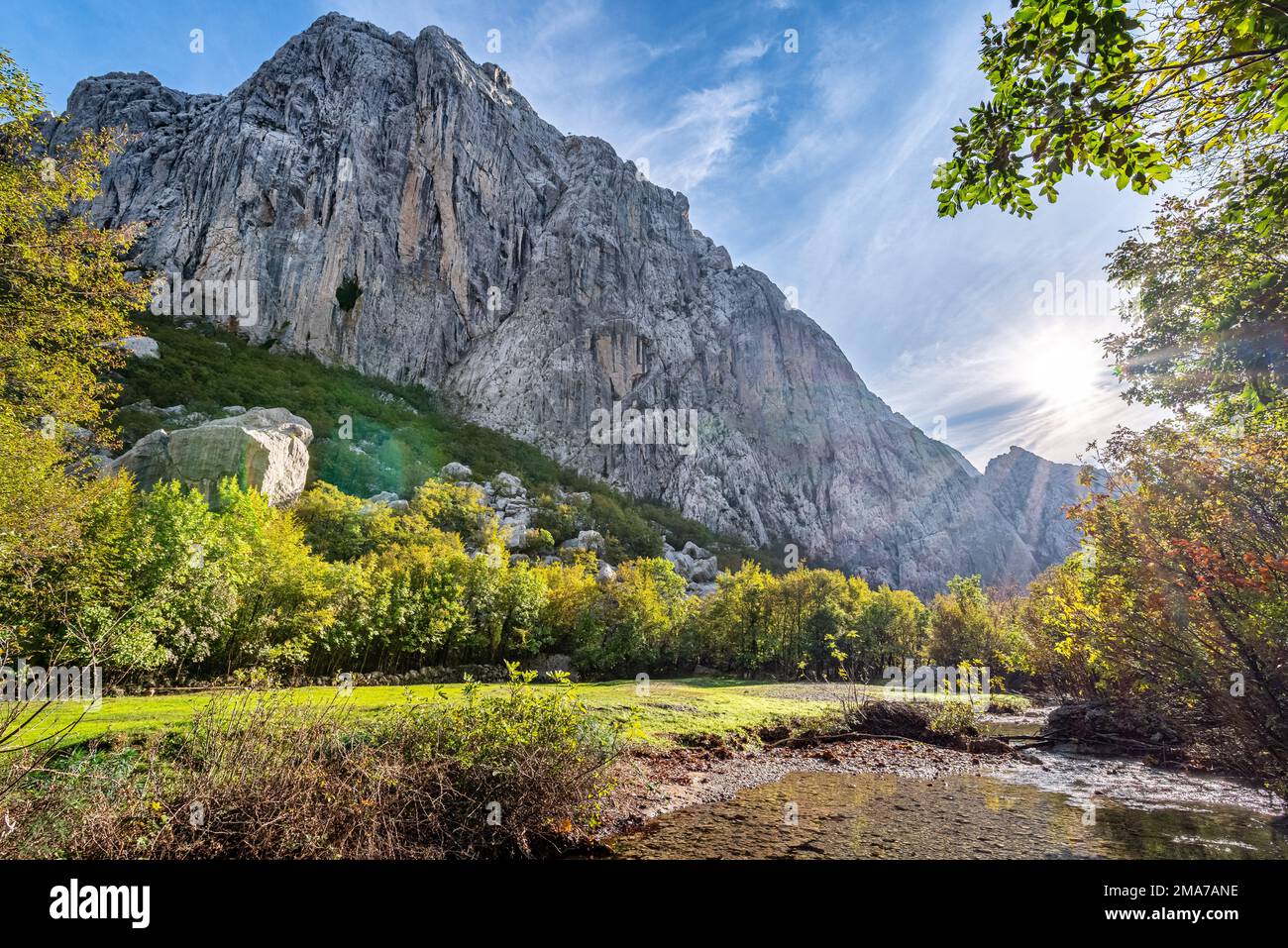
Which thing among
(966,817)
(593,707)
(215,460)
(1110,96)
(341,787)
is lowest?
(966,817)

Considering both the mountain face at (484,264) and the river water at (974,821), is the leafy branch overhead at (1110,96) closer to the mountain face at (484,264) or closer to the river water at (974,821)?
the river water at (974,821)

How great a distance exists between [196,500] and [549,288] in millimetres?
104509

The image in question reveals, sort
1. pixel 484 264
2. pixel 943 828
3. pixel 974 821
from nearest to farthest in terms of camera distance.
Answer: pixel 943 828 → pixel 974 821 → pixel 484 264

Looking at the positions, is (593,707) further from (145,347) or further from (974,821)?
(145,347)

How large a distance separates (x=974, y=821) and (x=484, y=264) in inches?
4752

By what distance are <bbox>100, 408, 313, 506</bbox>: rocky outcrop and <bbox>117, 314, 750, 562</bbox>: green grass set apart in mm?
16688

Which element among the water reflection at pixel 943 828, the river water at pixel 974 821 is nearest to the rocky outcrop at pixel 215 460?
the water reflection at pixel 943 828

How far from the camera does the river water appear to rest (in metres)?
9.87

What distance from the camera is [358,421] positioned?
264ft

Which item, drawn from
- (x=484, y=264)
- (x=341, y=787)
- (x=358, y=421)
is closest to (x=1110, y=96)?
(x=341, y=787)

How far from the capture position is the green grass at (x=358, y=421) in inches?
2557

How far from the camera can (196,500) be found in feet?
74.0

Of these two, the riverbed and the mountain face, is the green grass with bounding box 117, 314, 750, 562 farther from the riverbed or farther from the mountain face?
the riverbed

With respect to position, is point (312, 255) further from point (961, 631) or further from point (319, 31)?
point (961, 631)
